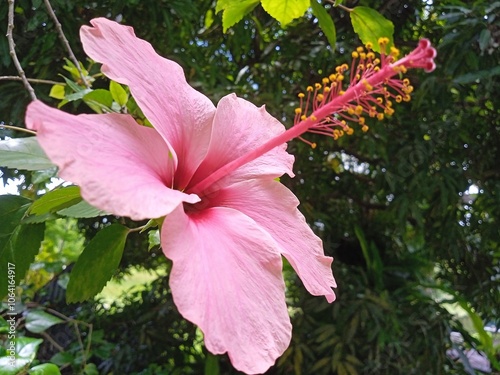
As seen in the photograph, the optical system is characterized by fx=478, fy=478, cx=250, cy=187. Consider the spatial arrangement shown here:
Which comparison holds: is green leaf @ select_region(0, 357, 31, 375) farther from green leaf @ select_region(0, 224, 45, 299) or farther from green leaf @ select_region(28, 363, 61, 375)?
green leaf @ select_region(0, 224, 45, 299)

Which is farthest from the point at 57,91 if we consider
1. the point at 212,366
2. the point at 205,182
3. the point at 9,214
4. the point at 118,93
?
the point at 212,366

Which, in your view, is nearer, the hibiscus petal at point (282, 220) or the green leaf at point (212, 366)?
the hibiscus petal at point (282, 220)

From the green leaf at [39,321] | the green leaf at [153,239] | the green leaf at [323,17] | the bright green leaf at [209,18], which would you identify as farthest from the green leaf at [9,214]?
the bright green leaf at [209,18]

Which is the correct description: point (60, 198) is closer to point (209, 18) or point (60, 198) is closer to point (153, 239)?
point (153, 239)

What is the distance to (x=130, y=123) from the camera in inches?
12.1

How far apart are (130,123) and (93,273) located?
0.45ft

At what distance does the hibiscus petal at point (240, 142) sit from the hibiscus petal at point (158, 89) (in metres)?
0.01

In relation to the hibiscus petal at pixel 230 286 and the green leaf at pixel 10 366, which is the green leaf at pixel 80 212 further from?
the green leaf at pixel 10 366

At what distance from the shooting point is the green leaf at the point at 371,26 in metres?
0.56

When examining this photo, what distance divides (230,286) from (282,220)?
0.11 meters

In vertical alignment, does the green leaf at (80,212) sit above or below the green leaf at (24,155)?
below

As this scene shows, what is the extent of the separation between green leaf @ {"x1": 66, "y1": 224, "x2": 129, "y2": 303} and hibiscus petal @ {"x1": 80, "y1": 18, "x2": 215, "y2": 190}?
0.21ft

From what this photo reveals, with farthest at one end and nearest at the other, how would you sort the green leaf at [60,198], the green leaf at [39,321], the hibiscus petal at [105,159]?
the green leaf at [39,321] → the green leaf at [60,198] → the hibiscus petal at [105,159]

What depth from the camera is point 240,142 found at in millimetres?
412
